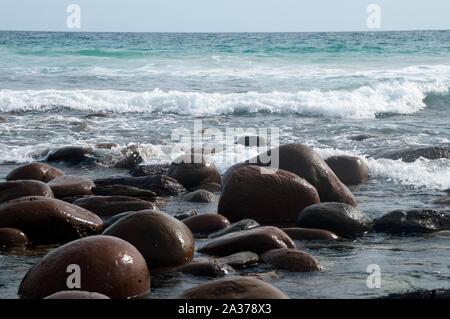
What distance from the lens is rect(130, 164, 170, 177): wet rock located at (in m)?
8.90

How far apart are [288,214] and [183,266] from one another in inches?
79.7

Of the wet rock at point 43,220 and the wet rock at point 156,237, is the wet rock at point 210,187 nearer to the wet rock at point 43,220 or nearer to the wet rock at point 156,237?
the wet rock at point 43,220

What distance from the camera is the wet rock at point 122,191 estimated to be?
7.34 meters

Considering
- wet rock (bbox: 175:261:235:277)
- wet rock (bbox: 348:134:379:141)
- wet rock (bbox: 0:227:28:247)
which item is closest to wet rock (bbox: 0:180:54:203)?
wet rock (bbox: 0:227:28:247)

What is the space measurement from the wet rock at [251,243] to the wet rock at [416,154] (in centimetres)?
479

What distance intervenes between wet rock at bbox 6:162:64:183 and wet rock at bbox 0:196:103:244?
2.41m

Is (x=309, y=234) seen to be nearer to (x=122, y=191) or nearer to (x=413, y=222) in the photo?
(x=413, y=222)

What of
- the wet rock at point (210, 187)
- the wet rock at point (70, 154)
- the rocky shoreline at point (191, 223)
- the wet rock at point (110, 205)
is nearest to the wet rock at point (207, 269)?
the rocky shoreline at point (191, 223)

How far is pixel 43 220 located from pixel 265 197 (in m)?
2.18

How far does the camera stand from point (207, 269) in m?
4.75

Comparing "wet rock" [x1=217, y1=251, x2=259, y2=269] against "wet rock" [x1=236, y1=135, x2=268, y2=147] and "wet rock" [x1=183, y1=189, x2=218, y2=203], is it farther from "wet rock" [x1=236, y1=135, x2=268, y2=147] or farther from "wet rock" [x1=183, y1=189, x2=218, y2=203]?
"wet rock" [x1=236, y1=135, x2=268, y2=147]

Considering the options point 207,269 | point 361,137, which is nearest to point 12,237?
point 207,269

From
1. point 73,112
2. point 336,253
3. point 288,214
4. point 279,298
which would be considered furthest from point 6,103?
point 279,298
